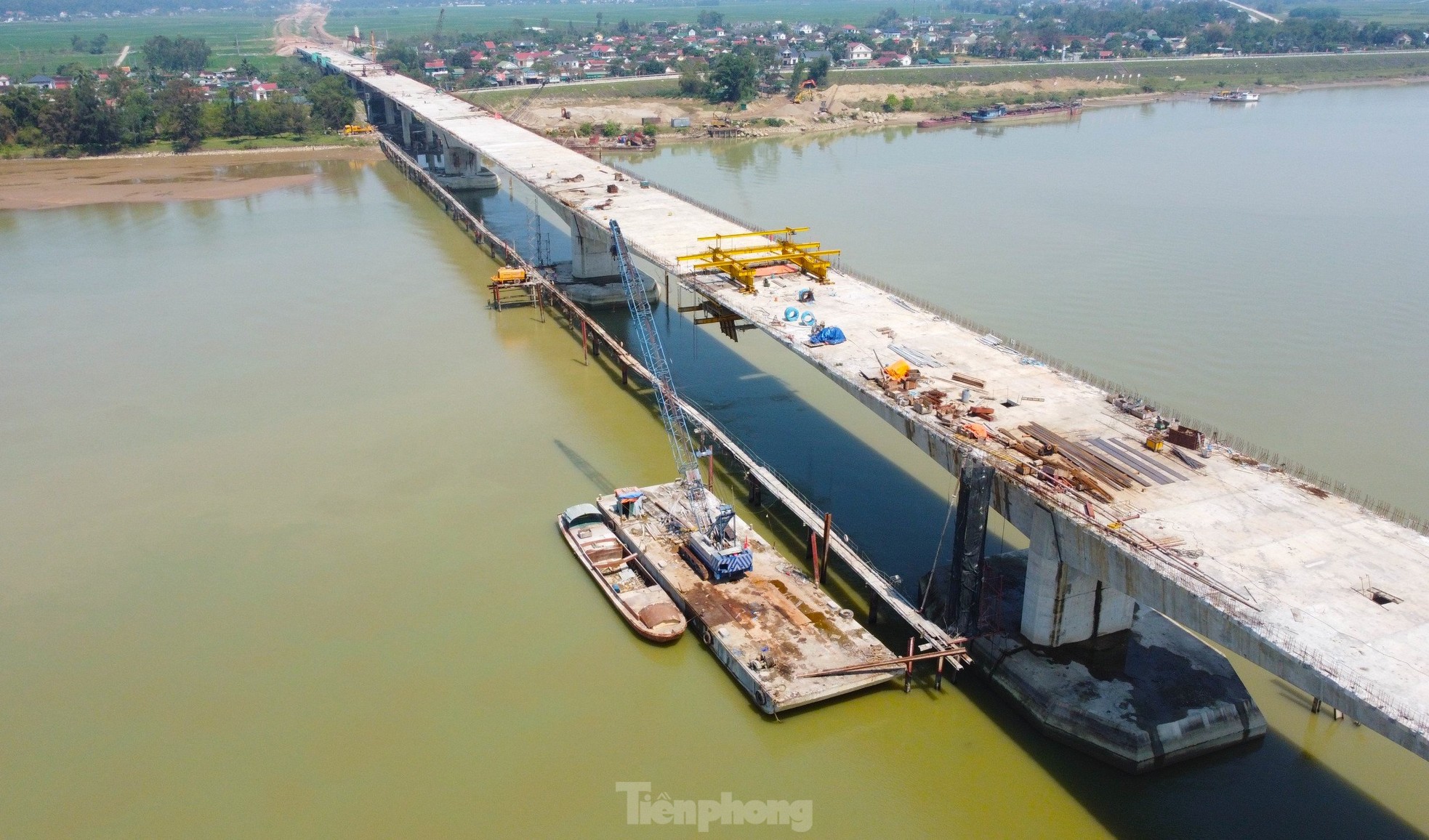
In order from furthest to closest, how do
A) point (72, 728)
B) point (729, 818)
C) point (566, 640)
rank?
point (566, 640)
point (72, 728)
point (729, 818)

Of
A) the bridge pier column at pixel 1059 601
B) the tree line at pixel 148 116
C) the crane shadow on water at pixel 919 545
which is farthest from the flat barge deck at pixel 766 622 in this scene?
the tree line at pixel 148 116

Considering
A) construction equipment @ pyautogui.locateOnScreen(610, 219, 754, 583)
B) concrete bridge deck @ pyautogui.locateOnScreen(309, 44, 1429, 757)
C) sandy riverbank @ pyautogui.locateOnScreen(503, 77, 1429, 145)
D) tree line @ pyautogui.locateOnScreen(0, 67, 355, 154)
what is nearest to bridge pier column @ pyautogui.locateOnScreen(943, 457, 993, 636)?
concrete bridge deck @ pyautogui.locateOnScreen(309, 44, 1429, 757)

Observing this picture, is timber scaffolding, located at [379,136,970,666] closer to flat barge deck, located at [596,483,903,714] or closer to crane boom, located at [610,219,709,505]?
crane boom, located at [610,219,709,505]

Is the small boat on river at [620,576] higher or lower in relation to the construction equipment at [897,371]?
lower

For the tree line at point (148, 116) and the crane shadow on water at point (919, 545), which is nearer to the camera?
the crane shadow on water at point (919, 545)

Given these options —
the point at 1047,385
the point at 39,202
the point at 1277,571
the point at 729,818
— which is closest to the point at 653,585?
the point at 729,818

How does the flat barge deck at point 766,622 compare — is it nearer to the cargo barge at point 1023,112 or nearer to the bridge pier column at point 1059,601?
the bridge pier column at point 1059,601

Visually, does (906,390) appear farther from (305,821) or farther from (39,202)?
(39,202)
